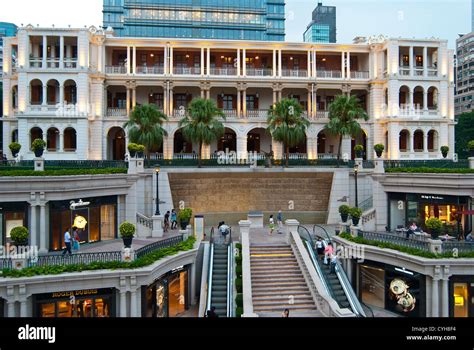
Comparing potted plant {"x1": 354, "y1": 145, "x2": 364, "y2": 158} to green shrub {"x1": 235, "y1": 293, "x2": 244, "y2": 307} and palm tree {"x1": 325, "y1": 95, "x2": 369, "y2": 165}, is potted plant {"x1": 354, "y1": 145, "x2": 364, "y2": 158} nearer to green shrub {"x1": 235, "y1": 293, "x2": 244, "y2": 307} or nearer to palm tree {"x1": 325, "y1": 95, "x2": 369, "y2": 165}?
palm tree {"x1": 325, "y1": 95, "x2": 369, "y2": 165}

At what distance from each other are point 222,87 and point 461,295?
36.4 m

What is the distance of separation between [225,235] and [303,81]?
27.6 meters

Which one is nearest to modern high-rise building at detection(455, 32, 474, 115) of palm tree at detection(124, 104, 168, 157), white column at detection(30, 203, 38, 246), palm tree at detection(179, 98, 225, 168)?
palm tree at detection(179, 98, 225, 168)

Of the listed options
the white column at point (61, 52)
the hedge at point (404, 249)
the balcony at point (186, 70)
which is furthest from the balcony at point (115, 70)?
the hedge at point (404, 249)

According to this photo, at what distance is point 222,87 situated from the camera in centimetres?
4912

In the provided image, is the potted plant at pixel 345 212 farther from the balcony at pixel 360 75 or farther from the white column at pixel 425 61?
the white column at pixel 425 61

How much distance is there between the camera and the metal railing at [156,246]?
19.5 m

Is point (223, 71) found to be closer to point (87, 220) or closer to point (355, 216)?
point (87, 220)

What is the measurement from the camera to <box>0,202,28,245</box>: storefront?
74.0 ft

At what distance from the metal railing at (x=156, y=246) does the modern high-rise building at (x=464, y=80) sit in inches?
709

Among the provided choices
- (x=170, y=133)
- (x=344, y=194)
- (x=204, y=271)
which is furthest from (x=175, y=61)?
(x=204, y=271)

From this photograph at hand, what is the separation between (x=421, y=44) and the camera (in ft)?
150
